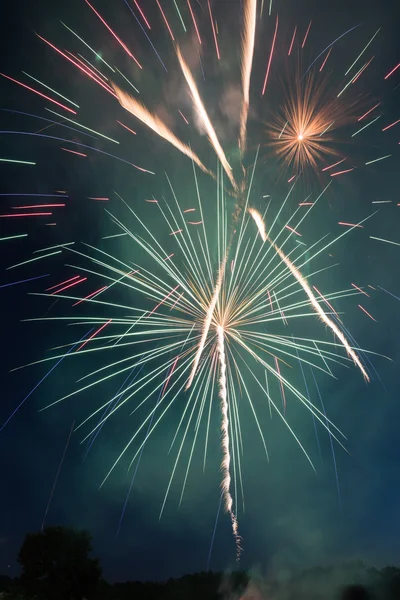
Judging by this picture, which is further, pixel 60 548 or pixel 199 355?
pixel 60 548

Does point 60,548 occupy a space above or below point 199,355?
below

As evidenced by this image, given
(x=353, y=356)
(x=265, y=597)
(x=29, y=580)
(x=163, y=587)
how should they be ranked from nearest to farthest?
(x=353, y=356), (x=29, y=580), (x=265, y=597), (x=163, y=587)

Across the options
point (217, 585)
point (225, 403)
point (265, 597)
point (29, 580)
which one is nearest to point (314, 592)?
point (265, 597)

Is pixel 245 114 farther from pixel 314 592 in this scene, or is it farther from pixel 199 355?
pixel 314 592

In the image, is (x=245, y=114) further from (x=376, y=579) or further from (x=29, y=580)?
(x=376, y=579)

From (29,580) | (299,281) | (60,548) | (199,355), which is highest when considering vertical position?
(299,281)

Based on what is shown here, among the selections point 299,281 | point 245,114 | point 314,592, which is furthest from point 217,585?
point 245,114

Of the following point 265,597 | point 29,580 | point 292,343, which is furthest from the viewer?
point 265,597
